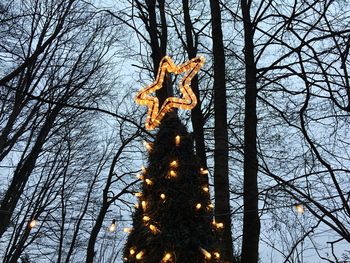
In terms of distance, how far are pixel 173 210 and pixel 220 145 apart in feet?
4.80

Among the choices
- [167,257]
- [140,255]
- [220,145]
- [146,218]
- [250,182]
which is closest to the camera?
[167,257]

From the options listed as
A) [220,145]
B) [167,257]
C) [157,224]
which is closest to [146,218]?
[157,224]

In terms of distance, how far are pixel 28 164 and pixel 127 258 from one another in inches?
156

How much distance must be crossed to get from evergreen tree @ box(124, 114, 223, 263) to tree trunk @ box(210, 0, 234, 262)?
1.62 feet

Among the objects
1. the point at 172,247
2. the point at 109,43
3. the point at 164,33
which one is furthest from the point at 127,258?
the point at 109,43

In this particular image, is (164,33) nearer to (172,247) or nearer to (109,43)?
(109,43)

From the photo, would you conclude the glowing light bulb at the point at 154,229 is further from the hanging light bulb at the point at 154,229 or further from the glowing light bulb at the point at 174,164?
the glowing light bulb at the point at 174,164

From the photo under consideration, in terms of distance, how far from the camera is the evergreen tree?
376cm

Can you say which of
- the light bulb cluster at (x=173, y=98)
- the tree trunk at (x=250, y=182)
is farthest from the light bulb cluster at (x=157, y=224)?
the tree trunk at (x=250, y=182)

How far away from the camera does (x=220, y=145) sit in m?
5.07

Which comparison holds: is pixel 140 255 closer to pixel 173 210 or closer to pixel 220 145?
pixel 173 210

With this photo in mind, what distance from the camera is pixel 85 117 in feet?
34.4

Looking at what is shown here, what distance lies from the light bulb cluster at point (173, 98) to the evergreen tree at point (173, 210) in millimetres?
190

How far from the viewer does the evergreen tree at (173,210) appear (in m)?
3.76
